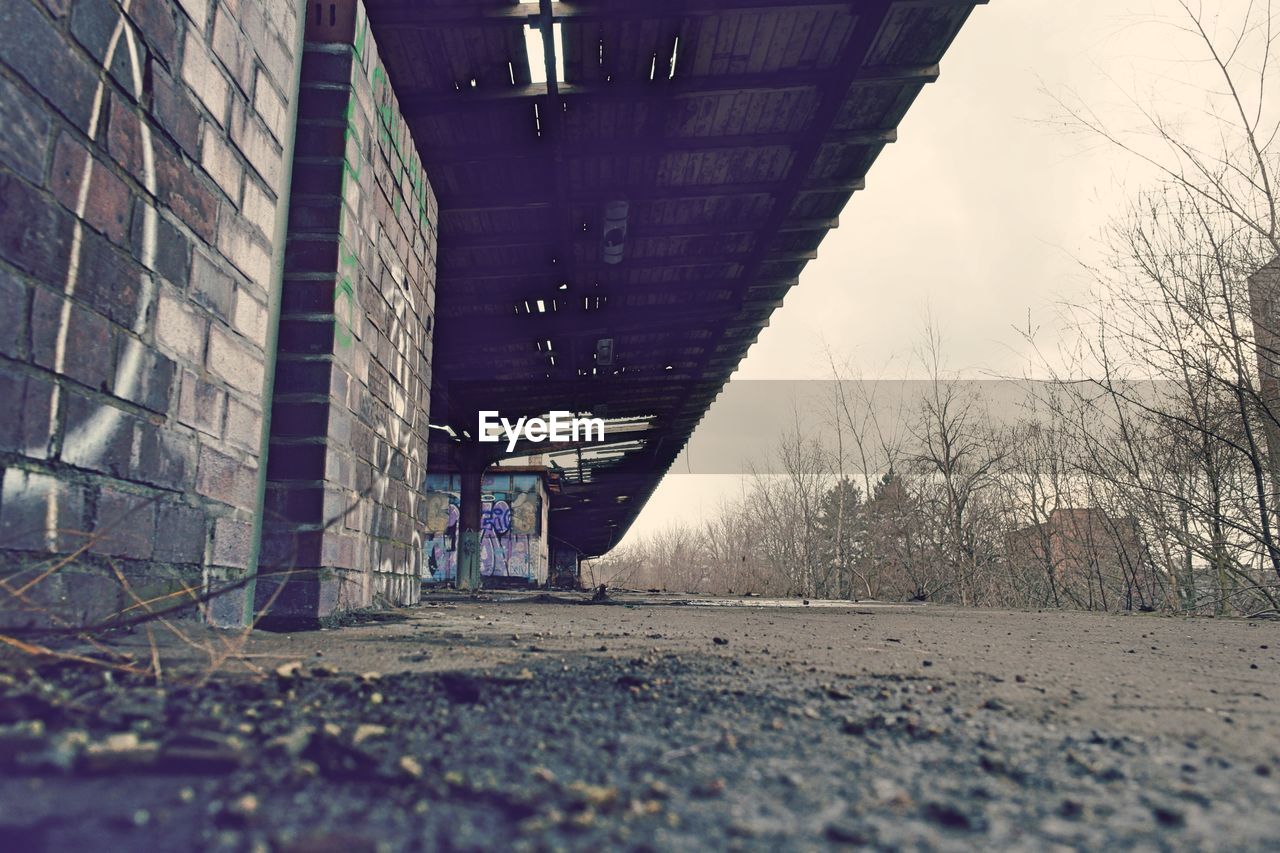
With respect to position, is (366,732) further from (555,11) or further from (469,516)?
(469,516)

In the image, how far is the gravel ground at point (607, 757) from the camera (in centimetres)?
89

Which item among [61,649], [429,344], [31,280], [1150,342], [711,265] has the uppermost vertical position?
[711,265]

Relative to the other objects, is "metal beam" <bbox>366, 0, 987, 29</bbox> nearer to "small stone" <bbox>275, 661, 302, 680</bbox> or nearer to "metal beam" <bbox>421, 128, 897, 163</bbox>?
"metal beam" <bbox>421, 128, 897, 163</bbox>

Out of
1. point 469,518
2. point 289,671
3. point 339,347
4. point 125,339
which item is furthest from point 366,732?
point 469,518

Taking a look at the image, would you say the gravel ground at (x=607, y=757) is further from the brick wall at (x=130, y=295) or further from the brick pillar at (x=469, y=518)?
the brick pillar at (x=469, y=518)

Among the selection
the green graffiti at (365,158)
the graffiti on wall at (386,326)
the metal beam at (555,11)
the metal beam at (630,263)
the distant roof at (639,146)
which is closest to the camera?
the green graffiti at (365,158)

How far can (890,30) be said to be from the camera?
4.55 metres

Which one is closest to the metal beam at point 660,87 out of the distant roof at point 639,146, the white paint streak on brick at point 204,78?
the distant roof at point 639,146

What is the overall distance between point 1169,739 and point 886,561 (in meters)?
19.5

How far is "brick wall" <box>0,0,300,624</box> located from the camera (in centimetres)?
169

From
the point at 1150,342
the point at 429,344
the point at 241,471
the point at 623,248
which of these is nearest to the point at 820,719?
the point at 241,471

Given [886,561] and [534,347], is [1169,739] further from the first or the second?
[886,561]

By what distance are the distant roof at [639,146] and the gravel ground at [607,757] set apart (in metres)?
3.60

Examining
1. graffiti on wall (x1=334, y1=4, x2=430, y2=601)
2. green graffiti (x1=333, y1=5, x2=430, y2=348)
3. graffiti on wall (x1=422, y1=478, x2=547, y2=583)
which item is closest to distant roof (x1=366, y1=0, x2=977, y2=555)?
green graffiti (x1=333, y1=5, x2=430, y2=348)
